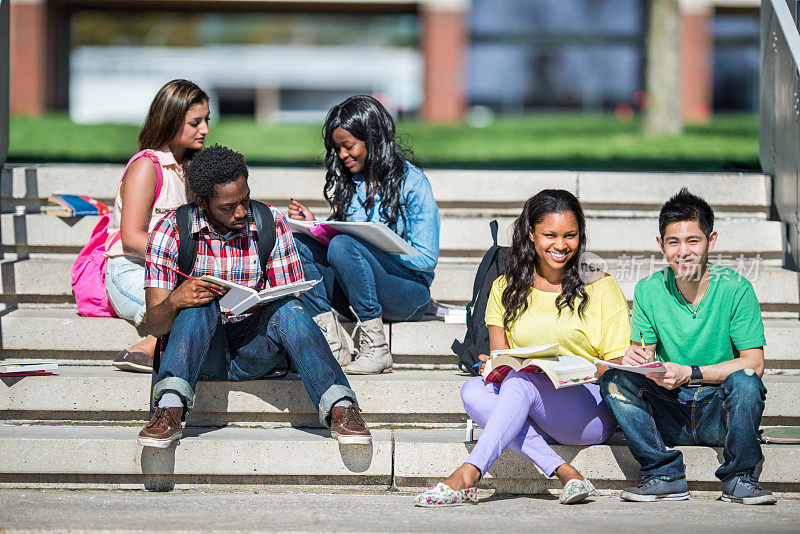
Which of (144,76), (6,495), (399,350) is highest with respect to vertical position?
(144,76)

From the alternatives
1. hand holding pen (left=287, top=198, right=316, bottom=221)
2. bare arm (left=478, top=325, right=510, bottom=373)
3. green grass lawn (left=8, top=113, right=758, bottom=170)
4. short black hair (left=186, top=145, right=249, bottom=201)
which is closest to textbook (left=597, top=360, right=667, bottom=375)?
bare arm (left=478, top=325, right=510, bottom=373)

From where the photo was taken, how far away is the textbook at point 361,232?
509 cm

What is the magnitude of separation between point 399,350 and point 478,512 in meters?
1.48

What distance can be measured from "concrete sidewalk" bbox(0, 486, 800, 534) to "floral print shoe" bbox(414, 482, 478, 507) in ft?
0.12

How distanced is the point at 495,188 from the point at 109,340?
280 centimetres

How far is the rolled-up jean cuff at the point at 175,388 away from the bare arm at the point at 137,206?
102 cm

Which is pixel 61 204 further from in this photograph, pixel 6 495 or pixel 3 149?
pixel 6 495

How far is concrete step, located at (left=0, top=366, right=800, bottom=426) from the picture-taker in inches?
194

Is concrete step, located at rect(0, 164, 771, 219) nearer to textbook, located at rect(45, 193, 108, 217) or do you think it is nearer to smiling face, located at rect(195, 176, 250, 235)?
textbook, located at rect(45, 193, 108, 217)

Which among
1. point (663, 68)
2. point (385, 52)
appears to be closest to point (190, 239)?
point (663, 68)

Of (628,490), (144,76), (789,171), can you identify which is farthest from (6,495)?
(144,76)

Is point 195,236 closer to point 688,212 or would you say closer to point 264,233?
point 264,233

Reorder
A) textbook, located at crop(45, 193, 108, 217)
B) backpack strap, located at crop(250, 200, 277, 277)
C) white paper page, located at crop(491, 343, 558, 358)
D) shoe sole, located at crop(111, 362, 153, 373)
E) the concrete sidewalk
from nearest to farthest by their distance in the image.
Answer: the concrete sidewalk → white paper page, located at crop(491, 343, 558, 358) → backpack strap, located at crop(250, 200, 277, 277) → shoe sole, located at crop(111, 362, 153, 373) → textbook, located at crop(45, 193, 108, 217)

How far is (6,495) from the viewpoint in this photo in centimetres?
440
